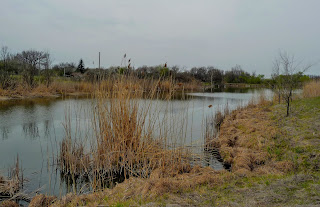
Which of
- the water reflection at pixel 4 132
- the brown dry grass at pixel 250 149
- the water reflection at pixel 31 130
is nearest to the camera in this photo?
the brown dry grass at pixel 250 149

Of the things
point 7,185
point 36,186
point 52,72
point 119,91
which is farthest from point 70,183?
point 52,72

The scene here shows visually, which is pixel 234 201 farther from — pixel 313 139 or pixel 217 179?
pixel 313 139

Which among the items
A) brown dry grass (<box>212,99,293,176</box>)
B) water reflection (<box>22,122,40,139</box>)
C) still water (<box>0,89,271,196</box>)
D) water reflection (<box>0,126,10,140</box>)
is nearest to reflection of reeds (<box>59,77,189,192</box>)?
still water (<box>0,89,271,196</box>)

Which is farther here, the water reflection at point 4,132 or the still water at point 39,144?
the water reflection at point 4,132

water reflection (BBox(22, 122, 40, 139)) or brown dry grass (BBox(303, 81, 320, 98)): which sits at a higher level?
brown dry grass (BBox(303, 81, 320, 98))

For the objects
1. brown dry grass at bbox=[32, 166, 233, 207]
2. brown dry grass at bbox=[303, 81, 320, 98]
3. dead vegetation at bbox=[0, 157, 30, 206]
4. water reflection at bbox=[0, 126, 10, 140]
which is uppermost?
brown dry grass at bbox=[303, 81, 320, 98]

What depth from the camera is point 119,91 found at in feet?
13.5

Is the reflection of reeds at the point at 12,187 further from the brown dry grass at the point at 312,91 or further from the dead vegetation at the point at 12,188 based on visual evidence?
the brown dry grass at the point at 312,91

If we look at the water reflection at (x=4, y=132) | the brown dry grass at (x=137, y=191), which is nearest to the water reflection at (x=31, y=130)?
the water reflection at (x=4, y=132)

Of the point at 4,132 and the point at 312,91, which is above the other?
the point at 312,91

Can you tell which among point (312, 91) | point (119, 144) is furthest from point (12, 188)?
point (312, 91)

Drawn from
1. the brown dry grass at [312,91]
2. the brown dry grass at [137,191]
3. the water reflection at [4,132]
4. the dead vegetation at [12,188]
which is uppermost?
the brown dry grass at [312,91]

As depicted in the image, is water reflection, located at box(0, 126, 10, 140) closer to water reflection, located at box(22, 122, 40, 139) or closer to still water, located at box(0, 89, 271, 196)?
still water, located at box(0, 89, 271, 196)

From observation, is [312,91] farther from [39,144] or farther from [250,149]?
[39,144]
